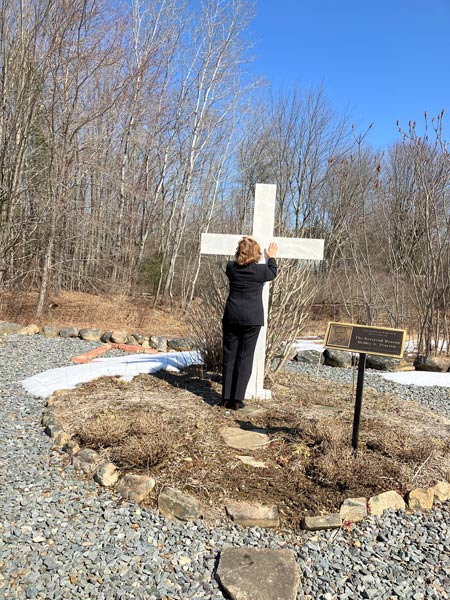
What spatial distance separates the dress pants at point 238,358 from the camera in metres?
4.38

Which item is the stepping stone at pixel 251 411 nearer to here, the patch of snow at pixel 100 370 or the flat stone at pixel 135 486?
the flat stone at pixel 135 486

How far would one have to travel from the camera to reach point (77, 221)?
11.6 m

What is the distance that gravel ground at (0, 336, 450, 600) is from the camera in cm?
206

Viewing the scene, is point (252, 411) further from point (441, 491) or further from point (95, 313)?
point (95, 313)

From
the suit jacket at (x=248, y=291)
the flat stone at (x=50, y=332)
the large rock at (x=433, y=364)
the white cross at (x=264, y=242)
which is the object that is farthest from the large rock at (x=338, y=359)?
the flat stone at (x=50, y=332)

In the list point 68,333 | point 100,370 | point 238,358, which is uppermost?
point 238,358

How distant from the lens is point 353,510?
2701mm

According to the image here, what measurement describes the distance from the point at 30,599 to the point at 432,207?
7803 millimetres

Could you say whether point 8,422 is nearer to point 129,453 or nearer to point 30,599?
point 129,453

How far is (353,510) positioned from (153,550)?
1205 millimetres

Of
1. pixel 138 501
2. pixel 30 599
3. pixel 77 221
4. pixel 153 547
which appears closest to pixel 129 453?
pixel 138 501

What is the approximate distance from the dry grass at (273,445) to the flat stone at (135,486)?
8 cm

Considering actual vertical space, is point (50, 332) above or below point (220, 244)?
below

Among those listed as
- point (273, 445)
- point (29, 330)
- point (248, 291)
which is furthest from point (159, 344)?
point (273, 445)
